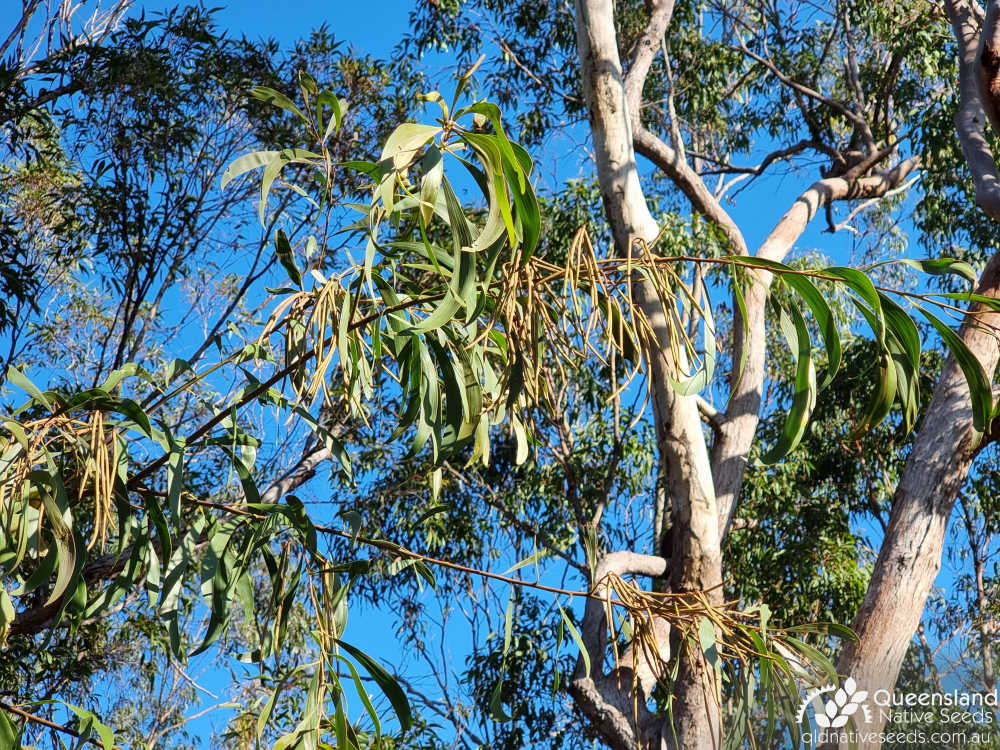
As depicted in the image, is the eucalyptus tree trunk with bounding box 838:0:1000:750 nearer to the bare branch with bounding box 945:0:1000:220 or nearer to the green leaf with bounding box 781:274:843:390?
the bare branch with bounding box 945:0:1000:220

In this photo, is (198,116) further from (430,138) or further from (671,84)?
(430,138)

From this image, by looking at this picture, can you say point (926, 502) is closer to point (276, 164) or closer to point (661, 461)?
point (661, 461)

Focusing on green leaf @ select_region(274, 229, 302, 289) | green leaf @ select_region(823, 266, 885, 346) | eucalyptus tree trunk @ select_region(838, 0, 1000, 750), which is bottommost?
green leaf @ select_region(823, 266, 885, 346)

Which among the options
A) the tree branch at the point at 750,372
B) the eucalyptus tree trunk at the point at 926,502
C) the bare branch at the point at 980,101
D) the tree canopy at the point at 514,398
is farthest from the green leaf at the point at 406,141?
the bare branch at the point at 980,101

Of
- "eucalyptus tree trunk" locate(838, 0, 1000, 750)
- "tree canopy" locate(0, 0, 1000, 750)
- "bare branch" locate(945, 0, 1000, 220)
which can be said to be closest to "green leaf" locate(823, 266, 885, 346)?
"tree canopy" locate(0, 0, 1000, 750)

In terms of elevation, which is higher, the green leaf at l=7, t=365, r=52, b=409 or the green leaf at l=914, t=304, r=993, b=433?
the green leaf at l=7, t=365, r=52, b=409

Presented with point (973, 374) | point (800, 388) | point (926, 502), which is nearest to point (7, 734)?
point (800, 388)

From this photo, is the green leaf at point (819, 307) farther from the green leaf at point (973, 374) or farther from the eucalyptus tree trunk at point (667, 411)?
the eucalyptus tree trunk at point (667, 411)

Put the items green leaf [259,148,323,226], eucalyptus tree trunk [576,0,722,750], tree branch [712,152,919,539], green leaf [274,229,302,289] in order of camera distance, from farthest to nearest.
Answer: tree branch [712,152,919,539]
eucalyptus tree trunk [576,0,722,750]
green leaf [274,229,302,289]
green leaf [259,148,323,226]

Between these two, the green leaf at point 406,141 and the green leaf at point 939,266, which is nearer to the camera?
the green leaf at point 406,141

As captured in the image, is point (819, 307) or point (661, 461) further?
point (661, 461)

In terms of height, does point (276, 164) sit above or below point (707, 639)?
above

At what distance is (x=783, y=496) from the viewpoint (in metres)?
5.89

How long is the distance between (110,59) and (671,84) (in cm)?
338
